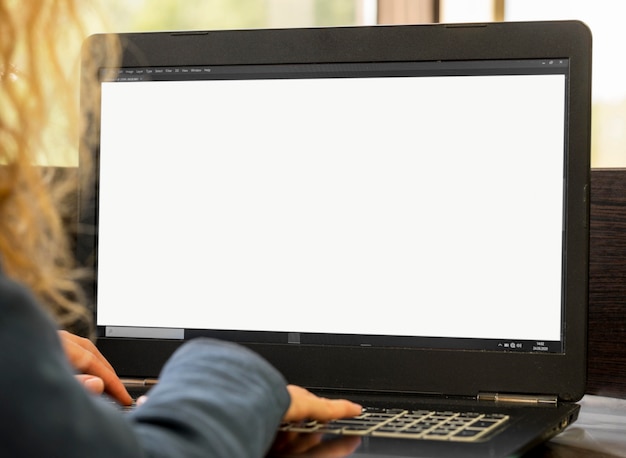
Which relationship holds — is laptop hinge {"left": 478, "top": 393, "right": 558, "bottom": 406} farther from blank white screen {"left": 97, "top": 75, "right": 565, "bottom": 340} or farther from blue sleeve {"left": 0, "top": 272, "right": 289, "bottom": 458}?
blue sleeve {"left": 0, "top": 272, "right": 289, "bottom": 458}

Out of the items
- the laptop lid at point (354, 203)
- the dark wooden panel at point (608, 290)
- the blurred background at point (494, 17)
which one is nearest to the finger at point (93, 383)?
the laptop lid at point (354, 203)

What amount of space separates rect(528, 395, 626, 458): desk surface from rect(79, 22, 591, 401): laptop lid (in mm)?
34

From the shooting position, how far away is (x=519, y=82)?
78 cm

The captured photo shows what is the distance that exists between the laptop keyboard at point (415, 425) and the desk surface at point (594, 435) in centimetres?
5

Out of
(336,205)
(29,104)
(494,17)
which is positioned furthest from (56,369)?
(494,17)

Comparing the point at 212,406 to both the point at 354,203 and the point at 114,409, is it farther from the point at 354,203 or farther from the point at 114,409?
the point at 354,203

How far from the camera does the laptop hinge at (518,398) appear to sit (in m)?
0.76

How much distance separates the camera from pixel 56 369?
39cm

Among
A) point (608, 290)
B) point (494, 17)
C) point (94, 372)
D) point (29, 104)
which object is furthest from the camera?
point (494, 17)

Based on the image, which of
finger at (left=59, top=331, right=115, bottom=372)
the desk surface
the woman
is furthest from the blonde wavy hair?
the desk surface

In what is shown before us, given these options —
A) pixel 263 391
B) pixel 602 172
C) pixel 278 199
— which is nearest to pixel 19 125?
pixel 263 391

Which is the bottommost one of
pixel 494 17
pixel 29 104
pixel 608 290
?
pixel 608 290

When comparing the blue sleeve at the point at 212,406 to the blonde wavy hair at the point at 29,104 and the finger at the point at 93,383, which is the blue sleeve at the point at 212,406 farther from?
the finger at the point at 93,383

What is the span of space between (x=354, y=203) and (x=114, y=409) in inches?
16.4
